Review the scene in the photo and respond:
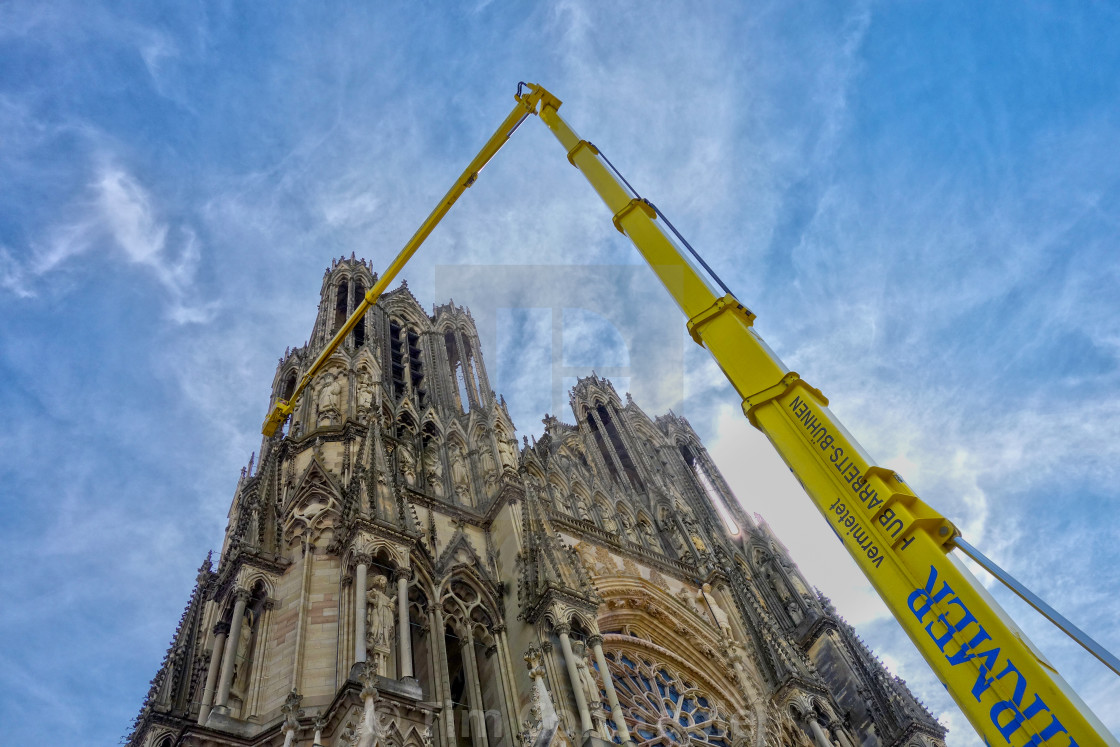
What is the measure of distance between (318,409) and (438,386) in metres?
6.67

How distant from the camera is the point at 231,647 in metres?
13.2

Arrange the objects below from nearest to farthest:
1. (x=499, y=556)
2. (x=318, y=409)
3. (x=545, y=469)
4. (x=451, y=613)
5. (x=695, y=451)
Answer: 1. (x=451, y=613)
2. (x=499, y=556)
3. (x=318, y=409)
4. (x=545, y=469)
5. (x=695, y=451)

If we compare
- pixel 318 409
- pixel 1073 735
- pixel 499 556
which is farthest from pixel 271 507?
pixel 1073 735

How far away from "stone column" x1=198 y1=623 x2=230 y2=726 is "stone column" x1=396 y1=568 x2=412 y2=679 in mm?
3059

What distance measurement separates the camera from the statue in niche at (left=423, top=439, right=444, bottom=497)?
67.3 feet

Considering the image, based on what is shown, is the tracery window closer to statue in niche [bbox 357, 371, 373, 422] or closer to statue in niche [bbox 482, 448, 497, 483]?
statue in niche [bbox 482, 448, 497, 483]

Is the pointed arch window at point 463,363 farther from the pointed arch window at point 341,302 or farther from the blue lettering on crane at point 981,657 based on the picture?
the blue lettering on crane at point 981,657

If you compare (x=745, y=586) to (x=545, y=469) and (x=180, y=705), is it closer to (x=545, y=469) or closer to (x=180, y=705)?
(x=545, y=469)

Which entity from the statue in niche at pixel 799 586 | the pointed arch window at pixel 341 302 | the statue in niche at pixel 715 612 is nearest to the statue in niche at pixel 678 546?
the statue in niche at pixel 715 612

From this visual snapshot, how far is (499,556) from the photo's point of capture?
18.5m

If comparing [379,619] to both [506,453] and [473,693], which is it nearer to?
[473,693]

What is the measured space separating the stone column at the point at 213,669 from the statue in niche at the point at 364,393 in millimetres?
6863

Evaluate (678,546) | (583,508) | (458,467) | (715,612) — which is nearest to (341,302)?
(458,467)

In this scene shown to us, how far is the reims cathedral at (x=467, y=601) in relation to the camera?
12.8 metres
